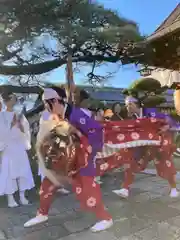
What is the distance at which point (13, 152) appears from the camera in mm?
2576

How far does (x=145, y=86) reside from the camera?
97.3 inches

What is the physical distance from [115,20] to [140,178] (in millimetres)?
2026

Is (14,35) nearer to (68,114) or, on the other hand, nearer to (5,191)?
(68,114)

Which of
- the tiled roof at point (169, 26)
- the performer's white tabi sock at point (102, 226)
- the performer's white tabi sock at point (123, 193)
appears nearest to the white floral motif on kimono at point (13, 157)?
the performer's white tabi sock at point (123, 193)

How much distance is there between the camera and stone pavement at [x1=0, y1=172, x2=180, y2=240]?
72.7 inches

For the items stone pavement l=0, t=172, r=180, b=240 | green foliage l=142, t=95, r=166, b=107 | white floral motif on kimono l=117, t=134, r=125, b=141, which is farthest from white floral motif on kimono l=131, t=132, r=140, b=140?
stone pavement l=0, t=172, r=180, b=240

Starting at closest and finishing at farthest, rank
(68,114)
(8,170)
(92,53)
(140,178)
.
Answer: (68,114) → (92,53) → (8,170) → (140,178)

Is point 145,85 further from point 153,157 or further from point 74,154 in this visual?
point 74,154

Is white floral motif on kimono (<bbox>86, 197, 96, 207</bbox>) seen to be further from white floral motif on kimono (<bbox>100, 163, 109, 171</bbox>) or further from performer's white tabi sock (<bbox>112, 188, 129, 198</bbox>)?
performer's white tabi sock (<bbox>112, 188, 129, 198</bbox>)

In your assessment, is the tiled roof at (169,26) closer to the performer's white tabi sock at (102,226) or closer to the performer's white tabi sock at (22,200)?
the performer's white tabi sock at (102,226)

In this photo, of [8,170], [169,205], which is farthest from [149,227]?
[8,170]

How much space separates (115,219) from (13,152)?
1.09 metres

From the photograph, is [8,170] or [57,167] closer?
[57,167]

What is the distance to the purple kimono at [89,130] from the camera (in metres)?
1.86
